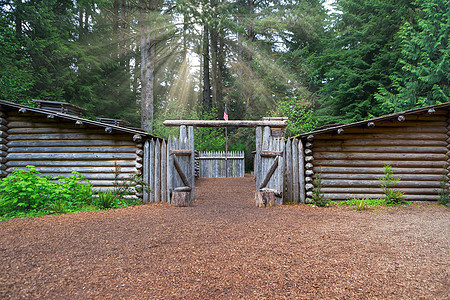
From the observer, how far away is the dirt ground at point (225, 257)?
122 inches

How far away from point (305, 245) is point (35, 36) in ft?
72.2

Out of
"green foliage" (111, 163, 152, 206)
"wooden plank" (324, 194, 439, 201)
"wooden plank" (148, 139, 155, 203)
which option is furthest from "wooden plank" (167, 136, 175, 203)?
"wooden plank" (324, 194, 439, 201)

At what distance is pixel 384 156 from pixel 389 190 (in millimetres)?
1202

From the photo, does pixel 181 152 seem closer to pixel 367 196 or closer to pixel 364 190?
pixel 364 190

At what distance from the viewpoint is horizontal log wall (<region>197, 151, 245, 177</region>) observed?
62.7ft

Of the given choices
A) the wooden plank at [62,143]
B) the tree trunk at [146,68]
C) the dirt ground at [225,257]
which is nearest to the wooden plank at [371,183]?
the dirt ground at [225,257]

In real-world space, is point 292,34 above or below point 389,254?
above

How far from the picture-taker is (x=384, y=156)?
891cm

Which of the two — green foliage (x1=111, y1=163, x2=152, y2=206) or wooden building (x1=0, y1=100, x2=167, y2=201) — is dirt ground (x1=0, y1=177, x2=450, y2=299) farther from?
wooden building (x1=0, y1=100, x2=167, y2=201)

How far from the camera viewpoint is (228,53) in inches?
1049

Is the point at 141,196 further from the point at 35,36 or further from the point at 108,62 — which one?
the point at 108,62

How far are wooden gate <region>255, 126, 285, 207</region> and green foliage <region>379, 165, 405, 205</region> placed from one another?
3.61 m

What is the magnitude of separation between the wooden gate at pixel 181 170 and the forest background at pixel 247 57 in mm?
10291

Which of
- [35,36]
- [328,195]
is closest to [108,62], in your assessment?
[35,36]
